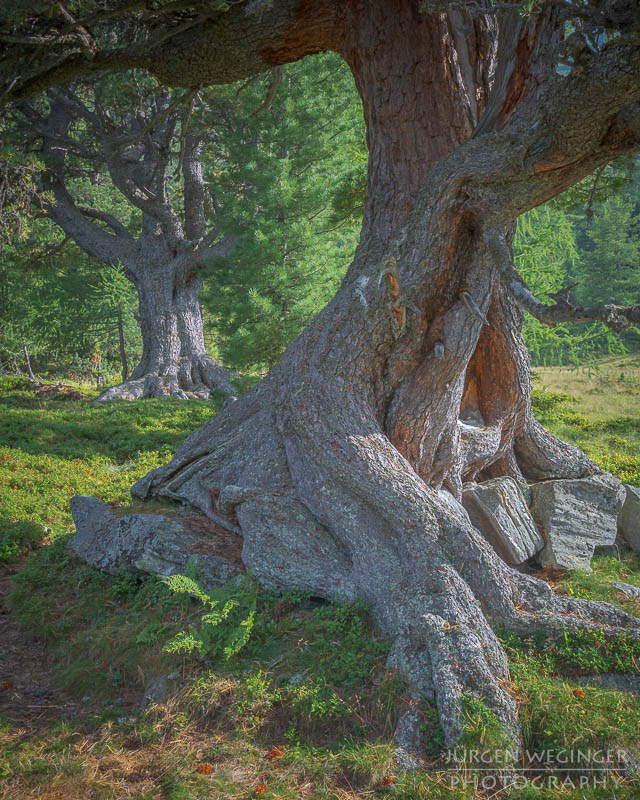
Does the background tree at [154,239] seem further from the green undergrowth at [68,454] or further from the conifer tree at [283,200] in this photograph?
the conifer tree at [283,200]

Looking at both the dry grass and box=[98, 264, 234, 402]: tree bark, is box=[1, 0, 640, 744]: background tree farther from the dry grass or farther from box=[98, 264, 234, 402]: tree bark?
box=[98, 264, 234, 402]: tree bark

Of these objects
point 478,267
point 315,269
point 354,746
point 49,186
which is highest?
point 49,186

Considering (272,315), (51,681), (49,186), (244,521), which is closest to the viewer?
(51,681)

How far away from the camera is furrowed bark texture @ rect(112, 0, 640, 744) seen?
4379mm

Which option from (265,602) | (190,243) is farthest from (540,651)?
(190,243)

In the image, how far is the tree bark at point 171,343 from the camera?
17.0 metres

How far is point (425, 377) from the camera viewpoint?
5.73 m

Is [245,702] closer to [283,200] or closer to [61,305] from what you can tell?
[283,200]

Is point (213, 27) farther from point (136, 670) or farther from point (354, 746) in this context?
point (354, 746)

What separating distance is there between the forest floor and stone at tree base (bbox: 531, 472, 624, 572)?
271 mm

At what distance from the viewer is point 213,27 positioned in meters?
6.07

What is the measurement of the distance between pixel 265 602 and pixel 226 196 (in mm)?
11762

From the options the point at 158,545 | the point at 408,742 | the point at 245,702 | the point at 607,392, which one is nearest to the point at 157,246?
the point at 158,545

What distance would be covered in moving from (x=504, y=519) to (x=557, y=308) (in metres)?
2.85
